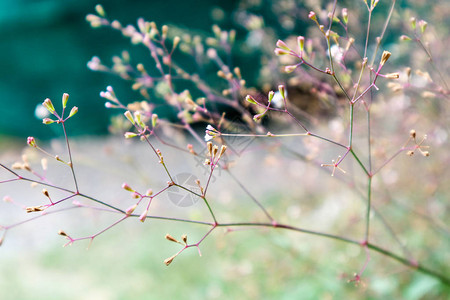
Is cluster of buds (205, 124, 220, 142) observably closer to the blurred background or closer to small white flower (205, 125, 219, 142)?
small white flower (205, 125, 219, 142)

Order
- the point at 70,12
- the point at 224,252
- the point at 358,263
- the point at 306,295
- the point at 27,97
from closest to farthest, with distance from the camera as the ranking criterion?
the point at 306,295 → the point at 358,263 → the point at 224,252 → the point at 70,12 → the point at 27,97

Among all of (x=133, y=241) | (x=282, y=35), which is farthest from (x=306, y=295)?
(x=282, y=35)

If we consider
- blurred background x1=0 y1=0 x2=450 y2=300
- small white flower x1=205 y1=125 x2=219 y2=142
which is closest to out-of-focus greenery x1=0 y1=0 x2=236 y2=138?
blurred background x1=0 y1=0 x2=450 y2=300

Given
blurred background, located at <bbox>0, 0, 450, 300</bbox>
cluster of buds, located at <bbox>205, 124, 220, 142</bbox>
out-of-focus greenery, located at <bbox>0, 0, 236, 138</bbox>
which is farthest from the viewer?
out-of-focus greenery, located at <bbox>0, 0, 236, 138</bbox>

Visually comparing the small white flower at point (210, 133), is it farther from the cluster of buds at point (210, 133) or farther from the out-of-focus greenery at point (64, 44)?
the out-of-focus greenery at point (64, 44)

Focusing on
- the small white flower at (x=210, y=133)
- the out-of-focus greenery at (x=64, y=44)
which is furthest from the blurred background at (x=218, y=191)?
the small white flower at (x=210, y=133)

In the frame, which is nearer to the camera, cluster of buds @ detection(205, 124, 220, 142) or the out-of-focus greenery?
cluster of buds @ detection(205, 124, 220, 142)

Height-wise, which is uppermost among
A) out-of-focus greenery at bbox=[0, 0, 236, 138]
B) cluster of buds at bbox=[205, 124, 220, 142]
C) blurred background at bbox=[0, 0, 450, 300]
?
out-of-focus greenery at bbox=[0, 0, 236, 138]

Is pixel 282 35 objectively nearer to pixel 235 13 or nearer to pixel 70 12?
pixel 235 13

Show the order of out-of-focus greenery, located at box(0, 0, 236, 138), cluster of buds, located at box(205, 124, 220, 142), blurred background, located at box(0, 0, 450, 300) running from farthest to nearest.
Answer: out-of-focus greenery, located at box(0, 0, 236, 138)
blurred background, located at box(0, 0, 450, 300)
cluster of buds, located at box(205, 124, 220, 142)
